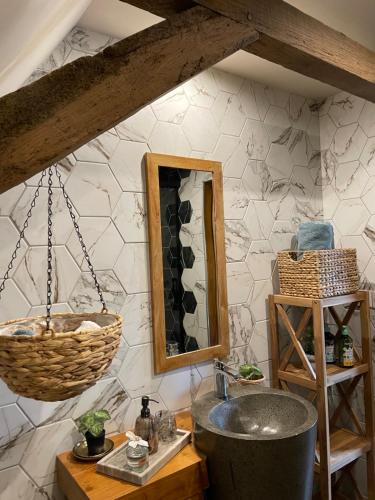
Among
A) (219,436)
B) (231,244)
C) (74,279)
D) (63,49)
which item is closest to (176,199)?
(231,244)

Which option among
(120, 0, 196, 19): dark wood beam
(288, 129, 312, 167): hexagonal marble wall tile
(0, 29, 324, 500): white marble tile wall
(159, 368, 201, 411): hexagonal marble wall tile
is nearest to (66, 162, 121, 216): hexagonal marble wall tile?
(0, 29, 324, 500): white marble tile wall

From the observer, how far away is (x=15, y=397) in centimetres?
120

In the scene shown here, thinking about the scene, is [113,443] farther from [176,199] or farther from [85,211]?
[176,199]

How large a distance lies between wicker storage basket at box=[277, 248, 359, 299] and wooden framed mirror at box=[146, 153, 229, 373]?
35 cm

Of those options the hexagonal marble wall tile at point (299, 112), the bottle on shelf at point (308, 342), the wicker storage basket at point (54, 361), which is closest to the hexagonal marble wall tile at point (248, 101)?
the hexagonal marble wall tile at point (299, 112)

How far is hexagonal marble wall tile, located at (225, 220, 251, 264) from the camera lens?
1749mm

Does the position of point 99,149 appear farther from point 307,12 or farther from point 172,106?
point 307,12

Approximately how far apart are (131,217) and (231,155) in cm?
64

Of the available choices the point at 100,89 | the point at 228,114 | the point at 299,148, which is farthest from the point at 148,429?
the point at 299,148

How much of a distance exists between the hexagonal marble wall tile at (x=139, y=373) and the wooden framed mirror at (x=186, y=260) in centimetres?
3

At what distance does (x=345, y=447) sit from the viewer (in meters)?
1.76

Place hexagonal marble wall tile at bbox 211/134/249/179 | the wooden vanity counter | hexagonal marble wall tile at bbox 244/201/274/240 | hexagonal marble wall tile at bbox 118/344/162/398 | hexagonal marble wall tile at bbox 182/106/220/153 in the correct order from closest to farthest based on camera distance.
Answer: the wooden vanity counter → hexagonal marble wall tile at bbox 118/344/162/398 → hexagonal marble wall tile at bbox 182/106/220/153 → hexagonal marble wall tile at bbox 211/134/249/179 → hexagonal marble wall tile at bbox 244/201/274/240

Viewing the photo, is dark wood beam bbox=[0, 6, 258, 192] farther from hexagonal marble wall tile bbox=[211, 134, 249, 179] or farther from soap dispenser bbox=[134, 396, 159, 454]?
soap dispenser bbox=[134, 396, 159, 454]

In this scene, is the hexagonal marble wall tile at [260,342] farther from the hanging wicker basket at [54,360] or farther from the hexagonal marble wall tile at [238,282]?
the hanging wicker basket at [54,360]
